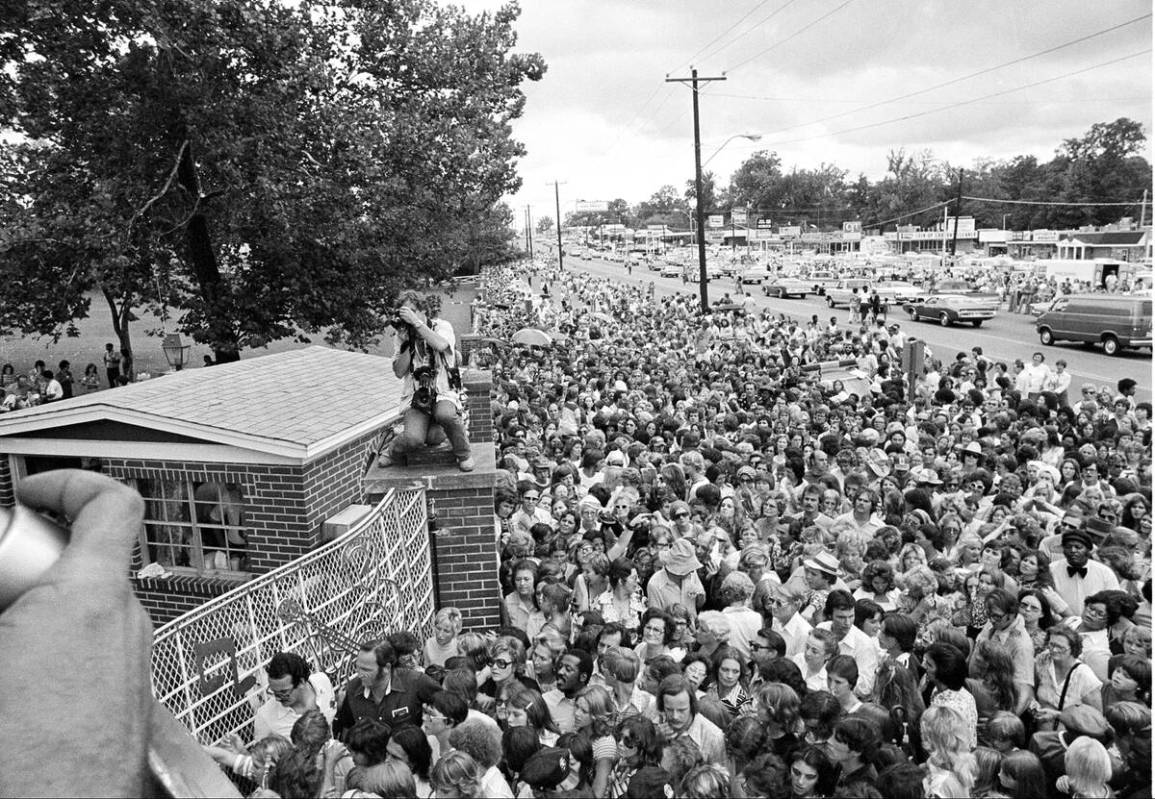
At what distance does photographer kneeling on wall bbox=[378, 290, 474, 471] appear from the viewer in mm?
6285

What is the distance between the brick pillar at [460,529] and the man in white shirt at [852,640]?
2.42 metres

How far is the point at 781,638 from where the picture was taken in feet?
17.6

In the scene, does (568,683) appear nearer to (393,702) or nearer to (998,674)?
(393,702)

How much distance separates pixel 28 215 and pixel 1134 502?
50.6 feet

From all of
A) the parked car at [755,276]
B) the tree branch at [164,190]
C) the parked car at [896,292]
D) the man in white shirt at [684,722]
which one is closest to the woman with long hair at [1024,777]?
the man in white shirt at [684,722]

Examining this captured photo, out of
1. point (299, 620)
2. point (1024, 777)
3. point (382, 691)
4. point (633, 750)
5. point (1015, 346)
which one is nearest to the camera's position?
point (1024, 777)

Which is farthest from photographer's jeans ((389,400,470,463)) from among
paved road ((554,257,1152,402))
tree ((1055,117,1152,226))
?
tree ((1055,117,1152,226))

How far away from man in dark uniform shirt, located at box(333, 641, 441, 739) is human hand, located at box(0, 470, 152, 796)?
12.5ft

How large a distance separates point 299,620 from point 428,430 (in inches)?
64.9

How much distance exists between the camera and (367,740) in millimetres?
4082

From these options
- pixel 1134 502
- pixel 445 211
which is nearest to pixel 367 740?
pixel 1134 502

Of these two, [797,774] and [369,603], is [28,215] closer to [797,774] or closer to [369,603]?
[369,603]

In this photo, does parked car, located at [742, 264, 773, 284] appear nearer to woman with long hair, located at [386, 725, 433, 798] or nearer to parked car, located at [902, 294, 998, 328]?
parked car, located at [902, 294, 998, 328]

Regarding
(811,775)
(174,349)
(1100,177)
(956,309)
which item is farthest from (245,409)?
(1100,177)
